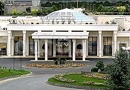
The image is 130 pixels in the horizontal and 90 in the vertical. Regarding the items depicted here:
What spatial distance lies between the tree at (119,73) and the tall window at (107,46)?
147ft

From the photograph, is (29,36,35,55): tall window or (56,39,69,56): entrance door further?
(29,36,35,55): tall window

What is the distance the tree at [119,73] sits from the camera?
3747 cm

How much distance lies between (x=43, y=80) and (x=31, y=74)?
24.2 ft

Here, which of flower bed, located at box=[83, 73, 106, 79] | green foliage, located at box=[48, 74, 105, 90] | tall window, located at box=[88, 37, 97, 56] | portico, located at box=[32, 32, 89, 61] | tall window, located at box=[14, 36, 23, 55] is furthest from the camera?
tall window, located at box=[14, 36, 23, 55]

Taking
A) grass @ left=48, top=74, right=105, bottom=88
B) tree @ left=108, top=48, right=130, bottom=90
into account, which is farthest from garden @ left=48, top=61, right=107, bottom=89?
tree @ left=108, top=48, right=130, bottom=90

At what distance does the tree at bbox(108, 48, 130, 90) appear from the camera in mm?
37469

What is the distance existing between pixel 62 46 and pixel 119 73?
144 ft

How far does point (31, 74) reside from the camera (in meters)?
56.2

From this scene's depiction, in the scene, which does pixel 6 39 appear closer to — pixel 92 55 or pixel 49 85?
pixel 92 55

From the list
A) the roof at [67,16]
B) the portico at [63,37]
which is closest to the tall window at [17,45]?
the roof at [67,16]

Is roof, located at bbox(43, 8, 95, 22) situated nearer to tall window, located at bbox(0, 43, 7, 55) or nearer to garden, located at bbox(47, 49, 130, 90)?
tall window, located at bbox(0, 43, 7, 55)

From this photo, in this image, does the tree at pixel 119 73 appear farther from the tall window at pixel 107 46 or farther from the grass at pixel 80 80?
the tall window at pixel 107 46

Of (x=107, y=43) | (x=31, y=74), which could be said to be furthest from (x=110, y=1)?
(x=31, y=74)

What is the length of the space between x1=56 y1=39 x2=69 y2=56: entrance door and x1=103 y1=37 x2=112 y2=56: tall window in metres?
7.11
